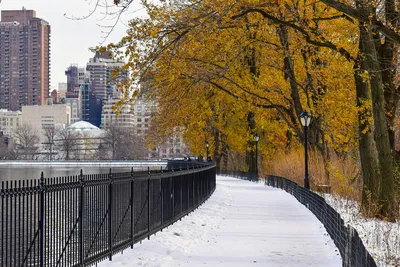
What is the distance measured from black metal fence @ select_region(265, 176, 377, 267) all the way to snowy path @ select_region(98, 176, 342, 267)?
1.02 ft

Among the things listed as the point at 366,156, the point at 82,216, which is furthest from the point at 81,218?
the point at 366,156

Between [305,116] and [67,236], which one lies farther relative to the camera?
[305,116]

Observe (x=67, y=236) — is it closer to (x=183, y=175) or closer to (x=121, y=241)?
(x=121, y=241)

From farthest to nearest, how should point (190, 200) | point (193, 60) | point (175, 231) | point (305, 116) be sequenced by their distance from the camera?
point (193, 60)
point (305, 116)
point (190, 200)
point (175, 231)

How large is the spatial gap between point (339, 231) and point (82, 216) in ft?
17.2

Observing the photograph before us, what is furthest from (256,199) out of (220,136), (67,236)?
(220,136)

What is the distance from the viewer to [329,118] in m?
35.9

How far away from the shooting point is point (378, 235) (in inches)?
541

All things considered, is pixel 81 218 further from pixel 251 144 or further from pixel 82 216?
pixel 251 144

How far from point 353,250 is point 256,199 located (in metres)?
19.8

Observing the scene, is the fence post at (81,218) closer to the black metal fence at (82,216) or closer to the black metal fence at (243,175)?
the black metal fence at (82,216)

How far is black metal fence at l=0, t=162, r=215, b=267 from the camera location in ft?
31.1

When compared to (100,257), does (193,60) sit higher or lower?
higher

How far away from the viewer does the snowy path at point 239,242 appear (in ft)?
41.7
